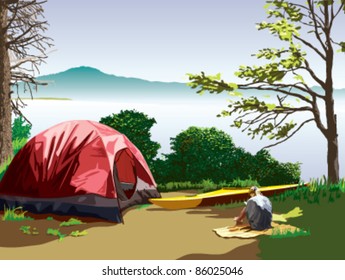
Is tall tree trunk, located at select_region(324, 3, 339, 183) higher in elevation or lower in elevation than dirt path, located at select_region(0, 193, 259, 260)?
higher

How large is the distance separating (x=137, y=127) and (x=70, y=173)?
6546 mm

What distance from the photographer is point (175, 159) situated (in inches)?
849

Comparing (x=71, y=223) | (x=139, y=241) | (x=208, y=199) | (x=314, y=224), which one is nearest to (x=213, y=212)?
(x=208, y=199)

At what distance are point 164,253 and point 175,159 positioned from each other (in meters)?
9.60

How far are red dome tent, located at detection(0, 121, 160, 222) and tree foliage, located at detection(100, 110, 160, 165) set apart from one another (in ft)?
14.9

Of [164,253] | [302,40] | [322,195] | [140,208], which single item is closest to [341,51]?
[302,40]

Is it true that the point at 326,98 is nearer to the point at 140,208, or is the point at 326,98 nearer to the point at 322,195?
the point at 322,195

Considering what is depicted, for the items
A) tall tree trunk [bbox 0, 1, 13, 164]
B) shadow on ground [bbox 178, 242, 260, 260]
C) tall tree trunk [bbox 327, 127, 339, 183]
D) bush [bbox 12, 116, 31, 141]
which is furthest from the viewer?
bush [bbox 12, 116, 31, 141]

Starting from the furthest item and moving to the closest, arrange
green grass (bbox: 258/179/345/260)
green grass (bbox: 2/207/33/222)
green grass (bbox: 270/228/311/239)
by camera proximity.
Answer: green grass (bbox: 2/207/33/222) < green grass (bbox: 270/228/311/239) < green grass (bbox: 258/179/345/260)

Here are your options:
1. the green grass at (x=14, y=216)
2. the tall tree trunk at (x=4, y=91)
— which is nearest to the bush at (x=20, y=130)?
the tall tree trunk at (x=4, y=91)

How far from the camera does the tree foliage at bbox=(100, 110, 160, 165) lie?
2147 cm

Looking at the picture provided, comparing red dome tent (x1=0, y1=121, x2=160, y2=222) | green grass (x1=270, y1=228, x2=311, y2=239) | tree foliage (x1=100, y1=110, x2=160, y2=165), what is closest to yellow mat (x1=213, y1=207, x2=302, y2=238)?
green grass (x1=270, y1=228, x2=311, y2=239)

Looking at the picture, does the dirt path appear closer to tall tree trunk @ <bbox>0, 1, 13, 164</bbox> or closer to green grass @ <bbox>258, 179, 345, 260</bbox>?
green grass @ <bbox>258, 179, 345, 260</bbox>

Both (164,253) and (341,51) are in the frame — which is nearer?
(164,253)
